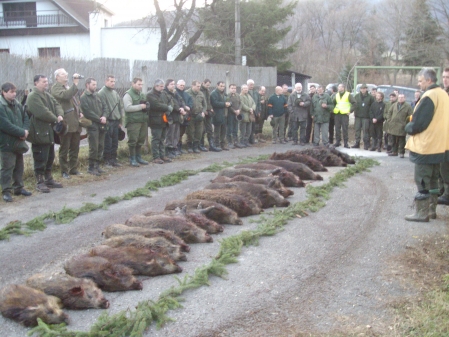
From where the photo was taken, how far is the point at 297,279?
243 inches

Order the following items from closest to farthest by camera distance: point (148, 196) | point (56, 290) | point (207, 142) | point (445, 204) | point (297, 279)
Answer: point (56, 290), point (297, 279), point (445, 204), point (148, 196), point (207, 142)

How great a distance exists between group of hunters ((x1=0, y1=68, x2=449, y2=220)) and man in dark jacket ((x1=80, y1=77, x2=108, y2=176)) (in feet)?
0.07

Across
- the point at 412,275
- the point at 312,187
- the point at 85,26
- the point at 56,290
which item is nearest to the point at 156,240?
the point at 56,290

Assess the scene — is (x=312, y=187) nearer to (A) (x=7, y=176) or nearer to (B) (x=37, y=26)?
(A) (x=7, y=176)

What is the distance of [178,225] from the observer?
7.47m

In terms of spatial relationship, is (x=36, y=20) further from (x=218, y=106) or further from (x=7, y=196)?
(x=7, y=196)

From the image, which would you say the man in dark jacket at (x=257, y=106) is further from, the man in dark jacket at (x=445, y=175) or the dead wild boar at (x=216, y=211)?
the dead wild boar at (x=216, y=211)

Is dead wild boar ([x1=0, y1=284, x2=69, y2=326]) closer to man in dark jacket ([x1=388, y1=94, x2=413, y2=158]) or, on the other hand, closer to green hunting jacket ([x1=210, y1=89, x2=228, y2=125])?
green hunting jacket ([x1=210, y1=89, x2=228, y2=125])

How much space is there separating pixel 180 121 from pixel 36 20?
30.3 metres

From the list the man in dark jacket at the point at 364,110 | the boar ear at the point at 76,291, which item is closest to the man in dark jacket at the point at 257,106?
the man in dark jacket at the point at 364,110

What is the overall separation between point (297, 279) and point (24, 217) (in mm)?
4895

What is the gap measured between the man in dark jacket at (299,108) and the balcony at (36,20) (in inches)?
1039

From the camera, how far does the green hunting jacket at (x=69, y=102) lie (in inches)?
447

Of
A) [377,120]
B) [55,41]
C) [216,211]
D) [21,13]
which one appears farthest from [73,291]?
[21,13]
